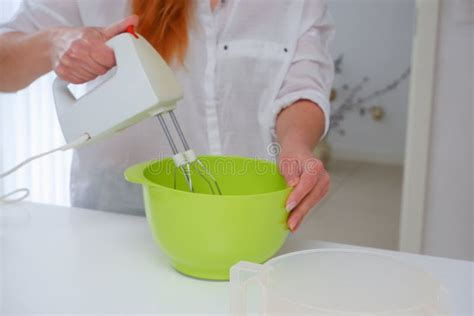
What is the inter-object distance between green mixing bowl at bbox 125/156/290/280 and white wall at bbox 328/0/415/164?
8.60 feet

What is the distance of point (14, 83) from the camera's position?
88 centimetres

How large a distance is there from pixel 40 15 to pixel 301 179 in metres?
0.50

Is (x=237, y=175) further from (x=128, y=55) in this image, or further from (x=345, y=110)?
(x=345, y=110)

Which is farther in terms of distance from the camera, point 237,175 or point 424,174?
point 424,174

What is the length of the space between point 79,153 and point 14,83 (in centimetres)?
15

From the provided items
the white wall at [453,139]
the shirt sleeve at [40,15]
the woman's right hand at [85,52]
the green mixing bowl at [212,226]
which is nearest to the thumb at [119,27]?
the woman's right hand at [85,52]

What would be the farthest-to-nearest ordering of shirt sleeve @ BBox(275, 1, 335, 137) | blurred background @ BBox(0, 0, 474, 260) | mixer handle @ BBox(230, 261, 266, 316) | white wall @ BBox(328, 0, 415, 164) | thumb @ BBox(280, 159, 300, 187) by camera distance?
white wall @ BBox(328, 0, 415, 164)
blurred background @ BBox(0, 0, 474, 260)
shirt sleeve @ BBox(275, 1, 335, 137)
thumb @ BBox(280, 159, 300, 187)
mixer handle @ BBox(230, 261, 266, 316)

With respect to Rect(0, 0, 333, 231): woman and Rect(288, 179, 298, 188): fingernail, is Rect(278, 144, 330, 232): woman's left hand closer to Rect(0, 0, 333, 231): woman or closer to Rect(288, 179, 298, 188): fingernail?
Rect(288, 179, 298, 188): fingernail

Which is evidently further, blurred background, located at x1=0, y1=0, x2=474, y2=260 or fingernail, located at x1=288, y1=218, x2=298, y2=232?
blurred background, located at x1=0, y1=0, x2=474, y2=260

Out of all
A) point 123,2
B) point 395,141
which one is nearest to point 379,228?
point 395,141

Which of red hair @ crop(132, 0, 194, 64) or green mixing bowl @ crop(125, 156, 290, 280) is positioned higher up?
red hair @ crop(132, 0, 194, 64)

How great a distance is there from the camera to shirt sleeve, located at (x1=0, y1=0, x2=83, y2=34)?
2.90ft

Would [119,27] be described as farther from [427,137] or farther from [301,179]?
[427,137]

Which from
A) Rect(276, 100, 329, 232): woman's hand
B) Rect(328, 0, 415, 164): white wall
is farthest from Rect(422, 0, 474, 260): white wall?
Rect(328, 0, 415, 164): white wall
